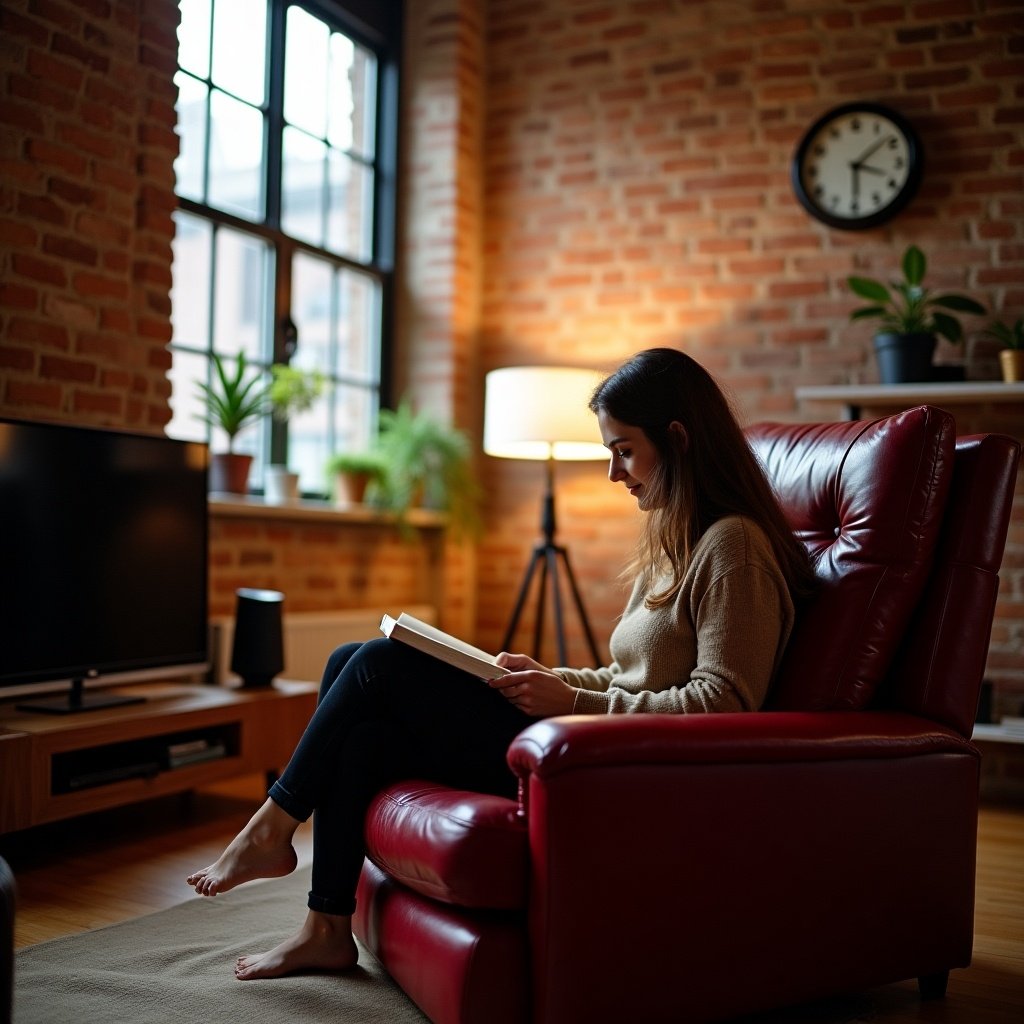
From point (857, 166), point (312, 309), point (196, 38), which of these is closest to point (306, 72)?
point (196, 38)

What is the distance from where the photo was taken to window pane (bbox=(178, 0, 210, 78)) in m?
3.79

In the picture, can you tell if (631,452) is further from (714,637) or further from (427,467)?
(427,467)

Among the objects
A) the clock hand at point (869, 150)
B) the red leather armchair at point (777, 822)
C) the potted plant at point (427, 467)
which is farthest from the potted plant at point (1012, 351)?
the potted plant at point (427, 467)

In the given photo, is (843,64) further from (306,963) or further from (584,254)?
(306,963)

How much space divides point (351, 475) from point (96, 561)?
1.45 metres

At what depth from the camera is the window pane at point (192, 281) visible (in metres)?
3.80

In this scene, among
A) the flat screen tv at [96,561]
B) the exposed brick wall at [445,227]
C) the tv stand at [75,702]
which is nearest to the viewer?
the flat screen tv at [96,561]

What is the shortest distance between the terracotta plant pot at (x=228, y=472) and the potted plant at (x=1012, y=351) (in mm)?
2426

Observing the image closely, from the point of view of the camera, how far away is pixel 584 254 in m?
4.58

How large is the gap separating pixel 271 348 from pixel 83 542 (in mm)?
1518

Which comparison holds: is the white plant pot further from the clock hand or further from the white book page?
the clock hand

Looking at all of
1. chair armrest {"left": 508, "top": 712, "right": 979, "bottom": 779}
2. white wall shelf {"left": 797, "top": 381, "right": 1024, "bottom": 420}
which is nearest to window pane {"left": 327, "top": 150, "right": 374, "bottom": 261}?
white wall shelf {"left": 797, "top": 381, "right": 1024, "bottom": 420}

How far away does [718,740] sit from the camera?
1696 millimetres

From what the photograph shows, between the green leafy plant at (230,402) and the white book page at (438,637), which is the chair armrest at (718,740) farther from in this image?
the green leafy plant at (230,402)
